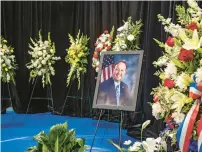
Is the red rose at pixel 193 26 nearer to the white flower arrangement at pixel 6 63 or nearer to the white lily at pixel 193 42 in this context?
the white lily at pixel 193 42

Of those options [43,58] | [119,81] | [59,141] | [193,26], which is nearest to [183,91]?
[193,26]

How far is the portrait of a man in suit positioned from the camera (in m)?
2.72

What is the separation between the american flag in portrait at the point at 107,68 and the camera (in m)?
2.84

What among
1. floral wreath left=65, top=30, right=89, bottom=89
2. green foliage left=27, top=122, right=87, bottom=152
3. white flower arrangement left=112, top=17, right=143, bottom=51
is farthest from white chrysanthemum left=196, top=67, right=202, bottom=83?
floral wreath left=65, top=30, right=89, bottom=89

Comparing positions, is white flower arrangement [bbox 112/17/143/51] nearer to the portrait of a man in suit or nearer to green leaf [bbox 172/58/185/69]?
the portrait of a man in suit

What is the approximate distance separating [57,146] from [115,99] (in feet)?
4.06

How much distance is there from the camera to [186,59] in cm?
156

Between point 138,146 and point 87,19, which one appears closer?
point 138,146

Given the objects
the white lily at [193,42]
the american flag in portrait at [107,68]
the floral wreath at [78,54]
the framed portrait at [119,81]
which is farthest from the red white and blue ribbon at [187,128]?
the floral wreath at [78,54]

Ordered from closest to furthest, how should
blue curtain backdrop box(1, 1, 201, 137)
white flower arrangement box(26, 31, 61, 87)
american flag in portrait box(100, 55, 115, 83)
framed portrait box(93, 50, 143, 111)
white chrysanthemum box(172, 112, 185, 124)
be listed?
white chrysanthemum box(172, 112, 185, 124) → framed portrait box(93, 50, 143, 111) → american flag in portrait box(100, 55, 115, 83) → blue curtain backdrop box(1, 1, 201, 137) → white flower arrangement box(26, 31, 61, 87)

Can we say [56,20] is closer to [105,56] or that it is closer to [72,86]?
Answer: [72,86]

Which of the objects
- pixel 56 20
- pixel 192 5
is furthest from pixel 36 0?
pixel 192 5

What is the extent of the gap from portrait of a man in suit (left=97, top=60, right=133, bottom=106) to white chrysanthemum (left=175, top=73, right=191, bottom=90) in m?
1.11

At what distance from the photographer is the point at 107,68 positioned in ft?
9.41
